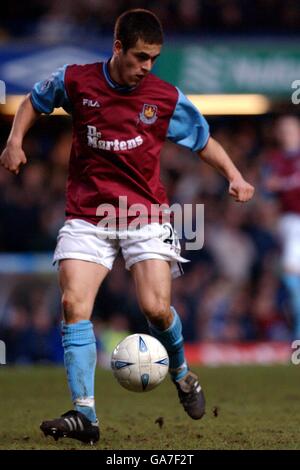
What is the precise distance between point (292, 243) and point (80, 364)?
519cm

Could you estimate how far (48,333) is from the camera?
12.0 metres

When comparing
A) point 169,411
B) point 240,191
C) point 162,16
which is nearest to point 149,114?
point 240,191

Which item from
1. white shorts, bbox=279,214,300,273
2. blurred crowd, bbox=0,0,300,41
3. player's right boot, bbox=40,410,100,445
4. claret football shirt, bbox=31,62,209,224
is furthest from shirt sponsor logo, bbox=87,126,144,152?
blurred crowd, bbox=0,0,300,41

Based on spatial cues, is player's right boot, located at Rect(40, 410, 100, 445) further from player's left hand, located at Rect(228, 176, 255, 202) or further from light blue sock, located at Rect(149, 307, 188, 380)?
player's left hand, located at Rect(228, 176, 255, 202)

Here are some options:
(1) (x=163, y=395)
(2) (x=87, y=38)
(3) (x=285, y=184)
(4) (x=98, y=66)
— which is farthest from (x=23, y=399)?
(2) (x=87, y=38)

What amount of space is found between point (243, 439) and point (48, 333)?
639 cm

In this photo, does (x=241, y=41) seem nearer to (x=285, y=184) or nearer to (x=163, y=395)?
(x=285, y=184)

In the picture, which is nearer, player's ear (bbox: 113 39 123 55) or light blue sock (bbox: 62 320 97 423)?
light blue sock (bbox: 62 320 97 423)

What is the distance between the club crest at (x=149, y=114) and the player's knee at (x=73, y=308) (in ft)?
3.47

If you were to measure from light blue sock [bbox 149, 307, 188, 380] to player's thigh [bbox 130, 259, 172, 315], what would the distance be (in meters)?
0.26

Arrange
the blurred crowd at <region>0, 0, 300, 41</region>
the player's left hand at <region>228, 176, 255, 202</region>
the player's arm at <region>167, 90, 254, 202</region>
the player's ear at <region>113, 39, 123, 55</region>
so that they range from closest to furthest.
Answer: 1. the player's ear at <region>113, 39, 123, 55</region>
2. the player's left hand at <region>228, 176, 255, 202</region>
3. the player's arm at <region>167, 90, 254, 202</region>
4. the blurred crowd at <region>0, 0, 300, 41</region>

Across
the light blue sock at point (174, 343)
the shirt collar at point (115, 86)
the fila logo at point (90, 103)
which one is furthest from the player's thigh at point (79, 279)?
the shirt collar at point (115, 86)

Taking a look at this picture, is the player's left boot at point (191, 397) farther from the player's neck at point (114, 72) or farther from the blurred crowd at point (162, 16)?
the blurred crowd at point (162, 16)

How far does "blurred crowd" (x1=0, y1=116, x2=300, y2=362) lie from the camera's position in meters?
12.2
